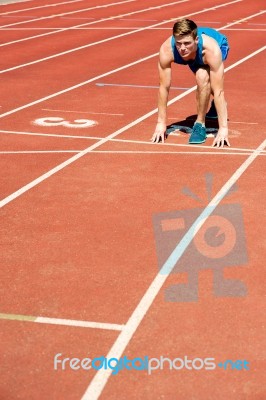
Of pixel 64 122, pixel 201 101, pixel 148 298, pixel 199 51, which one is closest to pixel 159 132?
pixel 201 101

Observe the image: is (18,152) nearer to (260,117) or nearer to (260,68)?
(260,117)

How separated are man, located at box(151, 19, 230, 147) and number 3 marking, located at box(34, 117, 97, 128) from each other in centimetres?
136

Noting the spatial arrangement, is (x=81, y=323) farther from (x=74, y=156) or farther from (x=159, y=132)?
(x=159, y=132)

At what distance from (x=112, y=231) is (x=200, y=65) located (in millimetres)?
3399

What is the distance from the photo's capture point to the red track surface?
4.92 m

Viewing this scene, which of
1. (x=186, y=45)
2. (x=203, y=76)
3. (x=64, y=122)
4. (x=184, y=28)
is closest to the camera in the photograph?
(x=184, y=28)

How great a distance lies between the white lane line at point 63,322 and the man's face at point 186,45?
4.55 meters

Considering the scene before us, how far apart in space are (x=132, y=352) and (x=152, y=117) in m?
6.71

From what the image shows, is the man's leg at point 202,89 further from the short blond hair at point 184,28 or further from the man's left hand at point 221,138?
the short blond hair at point 184,28

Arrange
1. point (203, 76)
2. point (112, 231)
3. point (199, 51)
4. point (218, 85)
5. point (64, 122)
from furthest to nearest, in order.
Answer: point (64, 122) < point (203, 76) < point (218, 85) < point (199, 51) < point (112, 231)

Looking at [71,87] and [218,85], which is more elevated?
[218,85]

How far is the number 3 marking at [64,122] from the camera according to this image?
11.0 metres

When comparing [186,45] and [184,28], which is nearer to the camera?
[184,28]

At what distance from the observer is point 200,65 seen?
32.2ft
